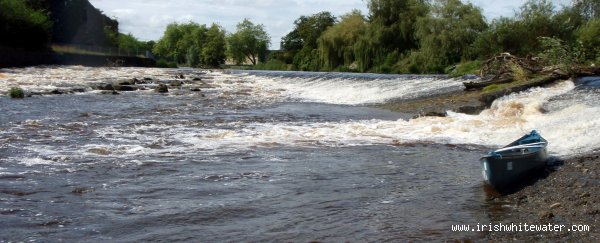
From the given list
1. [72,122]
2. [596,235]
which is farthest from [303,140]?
[596,235]

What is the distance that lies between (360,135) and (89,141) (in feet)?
21.0

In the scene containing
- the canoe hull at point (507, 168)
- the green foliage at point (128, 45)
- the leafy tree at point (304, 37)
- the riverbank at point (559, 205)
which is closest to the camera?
the riverbank at point (559, 205)

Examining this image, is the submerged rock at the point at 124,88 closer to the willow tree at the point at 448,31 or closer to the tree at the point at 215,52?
the willow tree at the point at 448,31

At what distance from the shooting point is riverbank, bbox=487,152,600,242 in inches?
232

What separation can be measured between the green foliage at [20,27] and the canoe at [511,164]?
5669 centimetres

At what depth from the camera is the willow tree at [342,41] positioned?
56.8 meters

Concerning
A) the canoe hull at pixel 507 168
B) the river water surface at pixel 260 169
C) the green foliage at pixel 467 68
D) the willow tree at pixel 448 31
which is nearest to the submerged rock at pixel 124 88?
the river water surface at pixel 260 169

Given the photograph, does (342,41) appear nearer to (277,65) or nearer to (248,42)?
(277,65)

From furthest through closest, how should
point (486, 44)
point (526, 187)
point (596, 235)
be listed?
point (486, 44), point (526, 187), point (596, 235)

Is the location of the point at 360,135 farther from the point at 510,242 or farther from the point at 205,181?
the point at 510,242

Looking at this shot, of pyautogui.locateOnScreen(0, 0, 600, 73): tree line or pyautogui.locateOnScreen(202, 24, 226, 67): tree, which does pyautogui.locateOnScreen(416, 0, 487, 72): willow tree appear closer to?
pyautogui.locateOnScreen(0, 0, 600, 73): tree line

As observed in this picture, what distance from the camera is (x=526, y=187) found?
796 centimetres

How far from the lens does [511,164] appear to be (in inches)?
313

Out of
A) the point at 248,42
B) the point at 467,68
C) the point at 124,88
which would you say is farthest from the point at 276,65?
the point at 124,88
